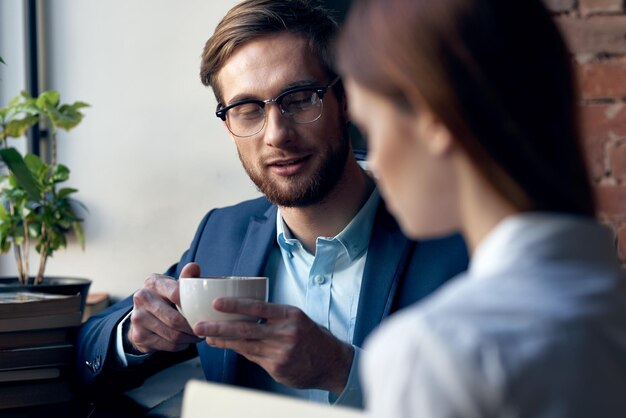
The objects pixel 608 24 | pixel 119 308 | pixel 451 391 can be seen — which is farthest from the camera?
pixel 119 308

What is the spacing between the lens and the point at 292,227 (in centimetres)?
180

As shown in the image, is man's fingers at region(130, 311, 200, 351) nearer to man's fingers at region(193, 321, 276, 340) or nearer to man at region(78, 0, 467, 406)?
man at region(78, 0, 467, 406)

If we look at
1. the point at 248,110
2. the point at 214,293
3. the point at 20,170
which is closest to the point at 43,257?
the point at 20,170

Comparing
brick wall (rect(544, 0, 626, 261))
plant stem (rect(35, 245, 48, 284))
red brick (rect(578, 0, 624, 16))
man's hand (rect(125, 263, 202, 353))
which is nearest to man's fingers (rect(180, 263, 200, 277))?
man's hand (rect(125, 263, 202, 353))

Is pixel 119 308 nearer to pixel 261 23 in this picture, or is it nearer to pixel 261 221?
pixel 261 221

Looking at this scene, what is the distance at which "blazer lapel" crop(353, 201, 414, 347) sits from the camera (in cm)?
157

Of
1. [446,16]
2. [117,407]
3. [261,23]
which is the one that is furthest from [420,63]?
[261,23]

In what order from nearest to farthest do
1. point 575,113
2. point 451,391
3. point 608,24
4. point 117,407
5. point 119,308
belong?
1. point 451,391
2. point 575,113
3. point 117,407
4. point 608,24
5. point 119,308

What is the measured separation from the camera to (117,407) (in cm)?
145

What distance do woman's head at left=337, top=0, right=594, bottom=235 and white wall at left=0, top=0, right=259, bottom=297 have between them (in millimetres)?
1614

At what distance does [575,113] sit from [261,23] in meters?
1.25

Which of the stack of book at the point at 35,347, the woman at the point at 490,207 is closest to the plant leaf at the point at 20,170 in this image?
the stack of book at the point at 35,347

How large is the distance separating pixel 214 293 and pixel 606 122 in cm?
96

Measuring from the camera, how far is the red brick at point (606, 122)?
1.66m
